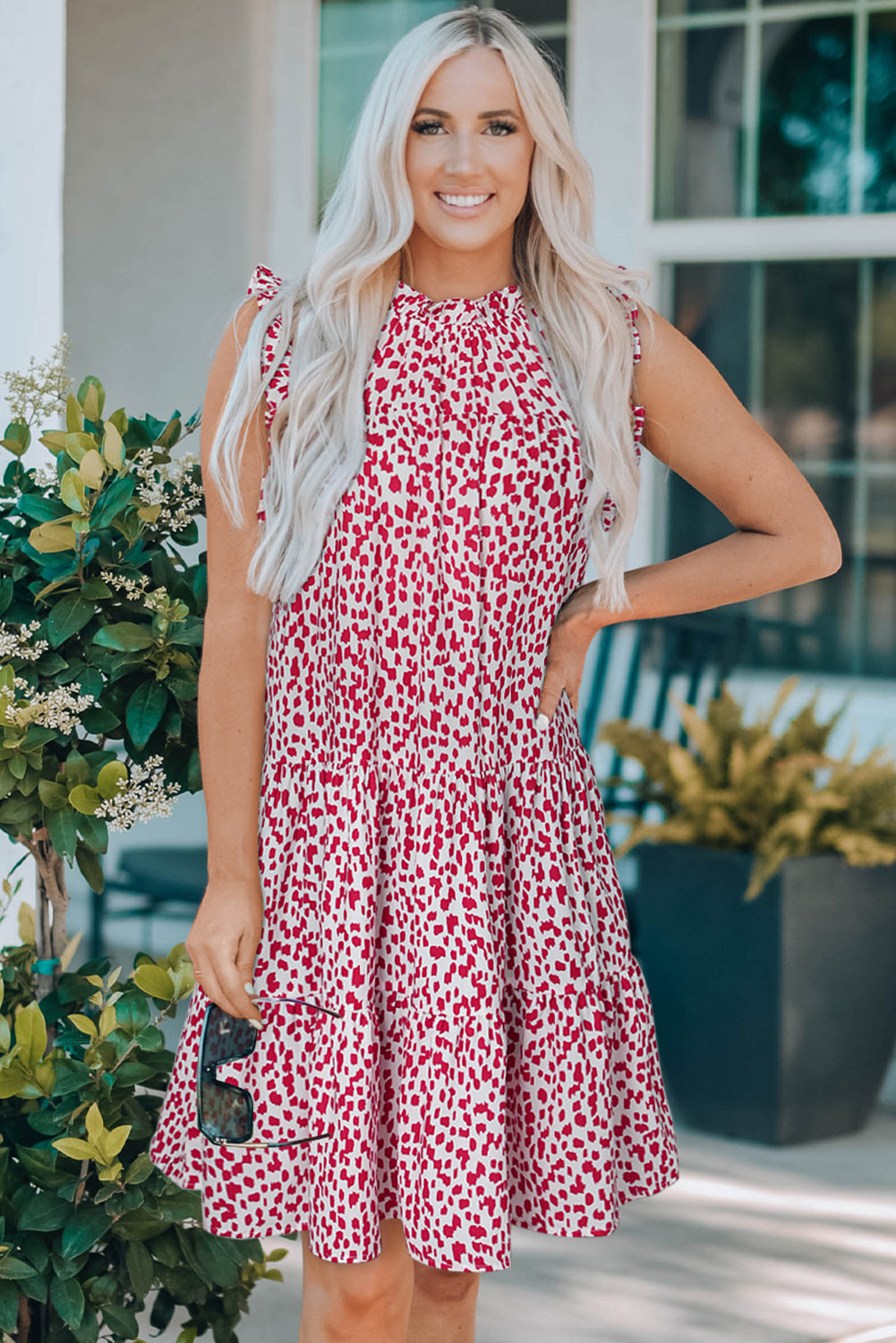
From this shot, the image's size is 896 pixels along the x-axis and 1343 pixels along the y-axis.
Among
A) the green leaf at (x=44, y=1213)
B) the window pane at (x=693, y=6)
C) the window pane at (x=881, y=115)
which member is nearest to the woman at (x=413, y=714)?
the green leaf at (x=44, y=1213)

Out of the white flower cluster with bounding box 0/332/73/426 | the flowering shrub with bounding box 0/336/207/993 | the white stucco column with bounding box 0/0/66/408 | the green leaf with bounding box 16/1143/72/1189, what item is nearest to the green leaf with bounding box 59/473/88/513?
the flowering shrub with bounding box 0/336/207/993

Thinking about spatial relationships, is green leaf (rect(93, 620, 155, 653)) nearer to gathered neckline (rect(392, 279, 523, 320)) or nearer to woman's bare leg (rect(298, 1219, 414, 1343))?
gathered neckline (rect(392, 279, 523, 320))

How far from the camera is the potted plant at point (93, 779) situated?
76.1 inches

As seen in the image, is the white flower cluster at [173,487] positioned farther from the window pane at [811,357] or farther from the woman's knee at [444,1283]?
the window pane at [811,357]

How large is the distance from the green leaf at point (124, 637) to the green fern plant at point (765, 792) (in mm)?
2054

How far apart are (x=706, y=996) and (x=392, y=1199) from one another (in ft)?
6.80

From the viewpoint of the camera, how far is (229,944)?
1759mm

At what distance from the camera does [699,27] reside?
434 cm

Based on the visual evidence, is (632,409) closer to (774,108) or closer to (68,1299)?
(68,1299)

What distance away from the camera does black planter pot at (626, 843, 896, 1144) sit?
144 inches

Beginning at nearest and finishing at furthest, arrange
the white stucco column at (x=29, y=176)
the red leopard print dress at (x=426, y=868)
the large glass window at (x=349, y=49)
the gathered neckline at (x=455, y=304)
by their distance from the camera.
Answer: the red leopard print dress at (x=426, y=868), the gathered neckline at (x=455, y=304), the white stucco column at (x=29, y=176), the large glass window at (x=349, y=49)

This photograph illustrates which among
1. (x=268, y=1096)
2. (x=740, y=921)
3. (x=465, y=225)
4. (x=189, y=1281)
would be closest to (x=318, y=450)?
(x=465, y=225)

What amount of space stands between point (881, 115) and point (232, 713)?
10.3 feet

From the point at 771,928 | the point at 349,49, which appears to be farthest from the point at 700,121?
the point at 771,928
